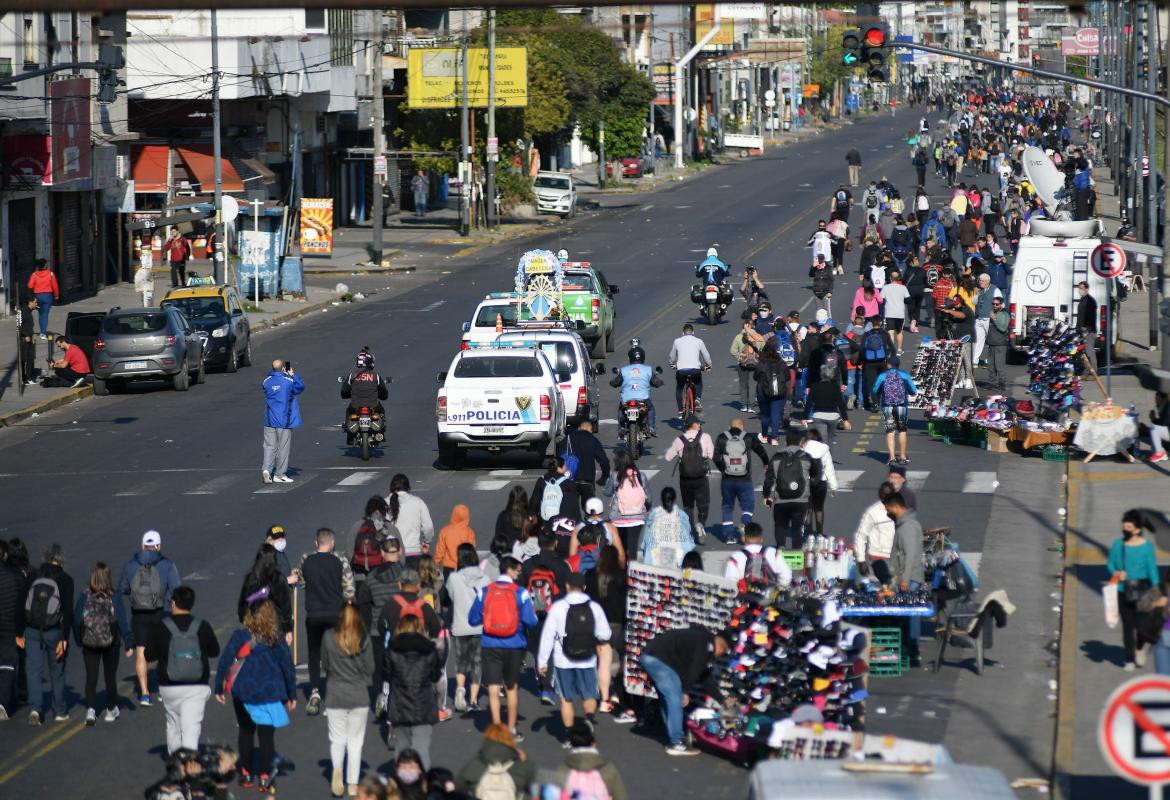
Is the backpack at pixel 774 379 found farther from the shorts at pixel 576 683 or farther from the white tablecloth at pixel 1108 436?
the shorts at pixel 576 683

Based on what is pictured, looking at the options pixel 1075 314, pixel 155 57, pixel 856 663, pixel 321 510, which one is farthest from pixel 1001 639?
pixel 155 57

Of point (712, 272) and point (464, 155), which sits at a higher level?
point (464, 155)

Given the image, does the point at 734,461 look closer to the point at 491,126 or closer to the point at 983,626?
the point at 983,626

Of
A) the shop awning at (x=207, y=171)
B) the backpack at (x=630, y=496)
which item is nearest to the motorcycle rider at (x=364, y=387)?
the backpack at (x=630, y=496)

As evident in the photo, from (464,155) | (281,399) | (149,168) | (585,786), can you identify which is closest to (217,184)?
(149,168)

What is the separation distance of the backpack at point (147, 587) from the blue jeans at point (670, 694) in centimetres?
403

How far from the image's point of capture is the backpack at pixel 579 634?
14852mm

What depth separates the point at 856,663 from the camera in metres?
14.4

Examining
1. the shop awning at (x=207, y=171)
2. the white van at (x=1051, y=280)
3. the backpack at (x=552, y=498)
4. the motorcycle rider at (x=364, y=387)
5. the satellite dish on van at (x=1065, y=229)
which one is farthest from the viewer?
the shop awning at (x=207, y=171)

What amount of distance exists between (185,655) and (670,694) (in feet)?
11.6

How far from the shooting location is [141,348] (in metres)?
35.1

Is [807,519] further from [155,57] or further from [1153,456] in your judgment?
[155,57]

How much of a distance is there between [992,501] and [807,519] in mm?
3976

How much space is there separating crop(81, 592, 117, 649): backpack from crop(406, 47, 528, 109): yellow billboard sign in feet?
174
